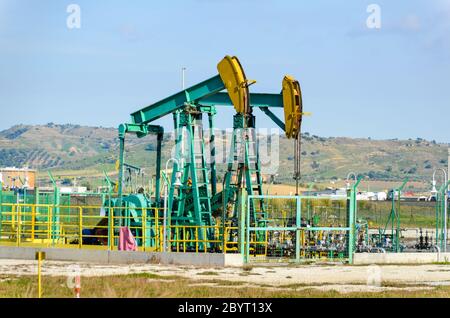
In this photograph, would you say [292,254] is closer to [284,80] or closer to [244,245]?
[244,245]

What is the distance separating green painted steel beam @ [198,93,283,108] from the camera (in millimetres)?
34875

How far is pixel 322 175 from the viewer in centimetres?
18312

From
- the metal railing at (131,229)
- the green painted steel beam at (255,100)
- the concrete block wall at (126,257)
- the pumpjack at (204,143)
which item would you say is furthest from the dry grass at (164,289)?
the green painted steel beam at (255,100)

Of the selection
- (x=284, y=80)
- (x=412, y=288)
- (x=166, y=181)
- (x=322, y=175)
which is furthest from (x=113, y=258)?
(x=322, y=175)

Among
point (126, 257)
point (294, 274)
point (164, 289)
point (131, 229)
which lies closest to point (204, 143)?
point (131, 229)

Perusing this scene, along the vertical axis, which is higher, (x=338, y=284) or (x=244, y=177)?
(x=244, y=177)

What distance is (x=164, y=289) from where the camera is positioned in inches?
805

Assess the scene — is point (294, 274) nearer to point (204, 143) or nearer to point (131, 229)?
point (204, 143)

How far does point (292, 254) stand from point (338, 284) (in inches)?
367

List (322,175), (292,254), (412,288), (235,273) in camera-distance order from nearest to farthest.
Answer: (412,288)
(235,273)
(292,254)
(322,175)

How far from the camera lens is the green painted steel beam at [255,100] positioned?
34.9 meters

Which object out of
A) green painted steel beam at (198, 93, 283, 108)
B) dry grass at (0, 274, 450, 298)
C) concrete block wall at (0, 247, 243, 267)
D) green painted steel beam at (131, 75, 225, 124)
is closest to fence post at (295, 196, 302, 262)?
concrete block wall at (0, 247, 243, 267)

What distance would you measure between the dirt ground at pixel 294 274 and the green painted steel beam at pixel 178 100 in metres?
6.66
